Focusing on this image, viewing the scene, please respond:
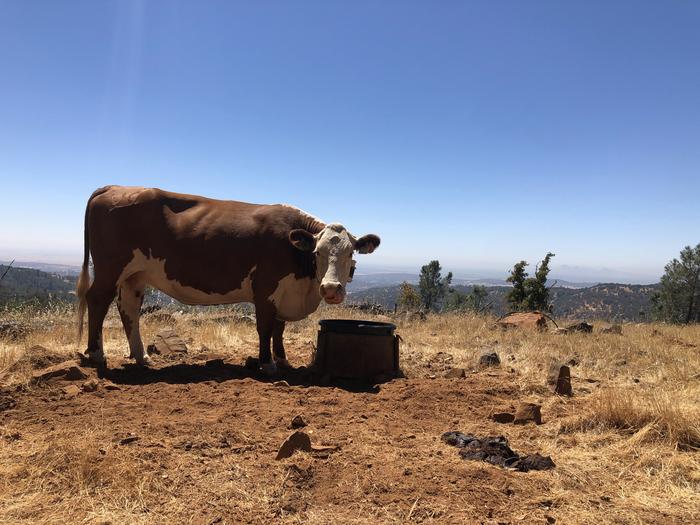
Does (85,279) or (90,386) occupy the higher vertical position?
(85,279)

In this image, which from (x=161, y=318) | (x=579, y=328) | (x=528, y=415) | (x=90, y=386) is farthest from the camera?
(x=161, y=318)

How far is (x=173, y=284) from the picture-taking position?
7551 mm

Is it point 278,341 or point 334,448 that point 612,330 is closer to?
point 278,341

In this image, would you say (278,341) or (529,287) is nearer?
(278,341)

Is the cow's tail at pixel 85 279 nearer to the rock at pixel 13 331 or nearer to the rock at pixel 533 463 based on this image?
the rock at pixel 13 331

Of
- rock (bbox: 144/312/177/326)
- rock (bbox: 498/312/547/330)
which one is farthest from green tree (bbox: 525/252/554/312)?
rock (bbox: 144/312/177/326)

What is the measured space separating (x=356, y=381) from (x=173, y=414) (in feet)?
8.65

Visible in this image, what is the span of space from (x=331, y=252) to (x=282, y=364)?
2.03 meters

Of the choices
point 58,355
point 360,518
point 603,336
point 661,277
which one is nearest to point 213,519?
point 360,518

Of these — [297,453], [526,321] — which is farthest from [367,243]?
[526,321]

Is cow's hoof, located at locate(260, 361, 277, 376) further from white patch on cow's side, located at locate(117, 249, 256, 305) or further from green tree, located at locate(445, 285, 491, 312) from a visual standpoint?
green tree, located at locate(445, 285, 491, 312)

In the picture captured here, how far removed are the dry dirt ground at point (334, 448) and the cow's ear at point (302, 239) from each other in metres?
1.85

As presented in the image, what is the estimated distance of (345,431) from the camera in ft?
15.0

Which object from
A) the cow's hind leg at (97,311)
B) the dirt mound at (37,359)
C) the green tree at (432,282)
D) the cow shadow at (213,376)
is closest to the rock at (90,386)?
the cow shadow at (213,376)
